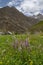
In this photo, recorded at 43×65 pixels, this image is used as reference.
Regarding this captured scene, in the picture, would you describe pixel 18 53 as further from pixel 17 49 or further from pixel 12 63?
pixel 12 63

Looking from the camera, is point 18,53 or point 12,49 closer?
point 18,53

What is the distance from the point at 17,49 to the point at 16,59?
0.59 metres

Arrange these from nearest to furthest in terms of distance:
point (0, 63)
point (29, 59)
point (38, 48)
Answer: point (0, 63) → point (29, 59) → point (38, 48)

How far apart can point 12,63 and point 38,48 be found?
247 cm

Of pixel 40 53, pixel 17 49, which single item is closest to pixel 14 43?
pixel 17 49

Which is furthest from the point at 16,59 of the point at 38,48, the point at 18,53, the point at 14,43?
the point at 38,48

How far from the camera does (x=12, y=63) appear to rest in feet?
28.9

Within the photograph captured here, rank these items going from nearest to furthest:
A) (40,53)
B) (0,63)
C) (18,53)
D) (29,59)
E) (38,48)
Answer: (0,63) < (29,59) < (18,53) < (40,53) < (38,48)

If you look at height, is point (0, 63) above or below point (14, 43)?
below

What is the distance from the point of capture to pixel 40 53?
1028 centimetres

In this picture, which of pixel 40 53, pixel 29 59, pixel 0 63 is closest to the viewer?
pixel 0 63

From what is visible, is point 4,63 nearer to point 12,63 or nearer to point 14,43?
point 12,63

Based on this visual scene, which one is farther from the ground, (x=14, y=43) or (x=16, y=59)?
(x=14, y=43)

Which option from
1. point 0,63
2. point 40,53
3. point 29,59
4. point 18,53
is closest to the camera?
point 0,63
